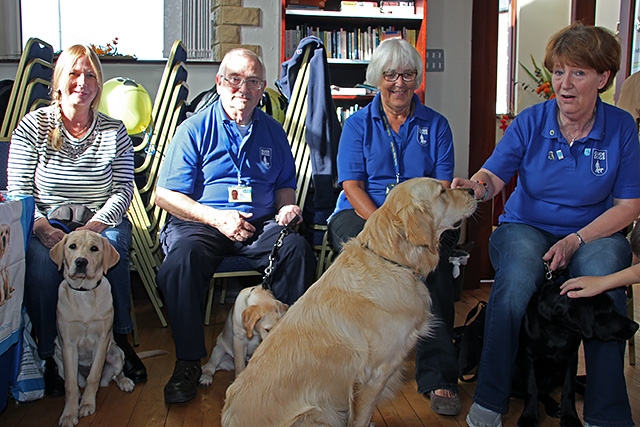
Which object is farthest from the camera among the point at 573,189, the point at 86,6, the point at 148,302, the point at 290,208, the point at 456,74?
the point at 86,6

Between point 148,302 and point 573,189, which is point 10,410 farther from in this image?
point 573,189

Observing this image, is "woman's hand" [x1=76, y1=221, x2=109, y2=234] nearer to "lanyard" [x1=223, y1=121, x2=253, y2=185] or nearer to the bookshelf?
"lanyard" [x1=223, y1=121, x2=253, y2=185]

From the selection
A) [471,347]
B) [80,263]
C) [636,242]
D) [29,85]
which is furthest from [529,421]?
[29,85]

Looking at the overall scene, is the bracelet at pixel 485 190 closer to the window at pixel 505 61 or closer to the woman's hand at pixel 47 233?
the woman's hand at pixel 47 233

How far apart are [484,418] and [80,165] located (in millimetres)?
1984

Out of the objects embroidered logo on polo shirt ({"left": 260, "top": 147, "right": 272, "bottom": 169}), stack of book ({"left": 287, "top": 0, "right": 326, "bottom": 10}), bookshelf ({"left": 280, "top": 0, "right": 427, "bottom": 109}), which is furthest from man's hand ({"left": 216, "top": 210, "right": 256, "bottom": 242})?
stack of book ({"left": 287, "top": 0, "right": 326, "bottom": 10})

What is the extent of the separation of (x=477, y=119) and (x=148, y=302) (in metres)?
2.72

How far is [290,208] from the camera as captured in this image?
2.70m

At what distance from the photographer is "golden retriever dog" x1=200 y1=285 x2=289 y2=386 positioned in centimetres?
228

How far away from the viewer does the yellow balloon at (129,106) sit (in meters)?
3.57

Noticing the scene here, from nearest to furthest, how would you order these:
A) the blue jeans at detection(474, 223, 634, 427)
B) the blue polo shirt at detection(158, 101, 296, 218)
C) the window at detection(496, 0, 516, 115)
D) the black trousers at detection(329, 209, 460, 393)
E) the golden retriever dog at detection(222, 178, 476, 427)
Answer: the golden retriever dog at detection(222, 178, 476, 427), the blue jeans at detection(474, 223, 634, 427), the black trousers at detection(329, 209, 460, 393), the blue polo shirt at detection(158, 101, 296, 218), the window at detection(496, 0, 516, 115)

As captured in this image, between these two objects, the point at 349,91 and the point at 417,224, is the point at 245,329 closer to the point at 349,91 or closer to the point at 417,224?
the point at 417,224

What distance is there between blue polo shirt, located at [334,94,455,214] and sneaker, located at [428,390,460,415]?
90 centimetres

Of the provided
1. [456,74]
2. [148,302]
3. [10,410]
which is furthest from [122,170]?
[456,74]
